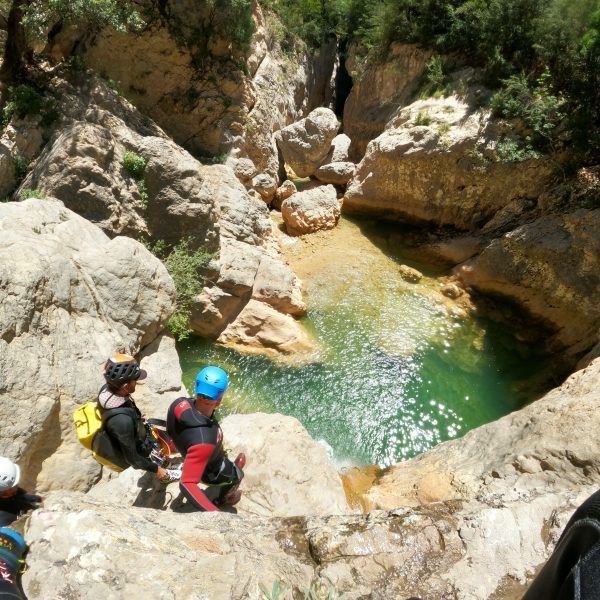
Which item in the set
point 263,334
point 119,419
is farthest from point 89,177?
point 119,419

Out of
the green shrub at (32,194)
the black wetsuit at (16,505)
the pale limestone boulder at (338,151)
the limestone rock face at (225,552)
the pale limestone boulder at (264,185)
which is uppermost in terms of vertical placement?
the pale limestone boulder at (338,151)

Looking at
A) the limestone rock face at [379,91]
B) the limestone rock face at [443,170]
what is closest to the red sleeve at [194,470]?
the limestone rock face at [443,170]

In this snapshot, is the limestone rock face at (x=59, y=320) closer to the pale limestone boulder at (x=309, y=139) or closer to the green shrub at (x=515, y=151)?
the green shrub at (x=515, y=151)

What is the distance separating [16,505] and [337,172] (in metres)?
16.3

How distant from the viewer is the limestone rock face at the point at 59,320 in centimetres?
482

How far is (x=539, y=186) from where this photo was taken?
1304cm

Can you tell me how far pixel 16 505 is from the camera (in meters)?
3.53

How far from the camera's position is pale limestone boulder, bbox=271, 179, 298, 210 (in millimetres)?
17281

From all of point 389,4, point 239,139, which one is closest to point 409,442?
point 239,139

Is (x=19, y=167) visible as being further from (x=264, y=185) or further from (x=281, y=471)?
(x=264, y=185)

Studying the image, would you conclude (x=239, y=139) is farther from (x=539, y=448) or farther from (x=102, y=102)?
(x=539, y=448)

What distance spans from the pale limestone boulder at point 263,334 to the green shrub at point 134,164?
434 centimetres

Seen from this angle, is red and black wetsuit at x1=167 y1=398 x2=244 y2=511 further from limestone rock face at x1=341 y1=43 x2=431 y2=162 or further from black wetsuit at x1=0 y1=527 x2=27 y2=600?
limestone rock face at x1=341 y1=43 x2=431 y2=162

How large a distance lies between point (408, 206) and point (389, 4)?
8.18 metres
